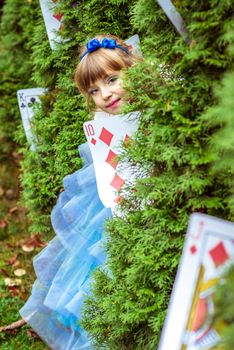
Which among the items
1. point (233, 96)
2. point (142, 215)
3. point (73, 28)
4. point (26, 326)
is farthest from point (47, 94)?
point (233, 96)

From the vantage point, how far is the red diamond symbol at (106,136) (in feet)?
8.55

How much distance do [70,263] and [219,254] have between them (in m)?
1.73

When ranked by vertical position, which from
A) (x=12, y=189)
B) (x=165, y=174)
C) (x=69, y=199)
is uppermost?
(x=165, y=174)

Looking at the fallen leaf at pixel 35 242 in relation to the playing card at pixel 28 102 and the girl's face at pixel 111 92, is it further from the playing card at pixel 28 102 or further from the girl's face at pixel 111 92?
the girl's face at pixel 111 92

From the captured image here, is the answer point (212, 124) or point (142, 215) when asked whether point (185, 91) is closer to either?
point (212, 124)

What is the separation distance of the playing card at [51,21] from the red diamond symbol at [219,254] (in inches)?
89.6

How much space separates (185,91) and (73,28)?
5.37ft

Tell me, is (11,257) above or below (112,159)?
below

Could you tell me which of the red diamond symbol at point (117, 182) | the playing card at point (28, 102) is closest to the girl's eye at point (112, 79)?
the red diamond symbol at point (117, 182)

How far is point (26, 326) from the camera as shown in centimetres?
375

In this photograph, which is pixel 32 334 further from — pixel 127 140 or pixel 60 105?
pixel 127 140

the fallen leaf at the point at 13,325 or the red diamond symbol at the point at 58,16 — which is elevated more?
the red diamond symbol at the point at 58,16

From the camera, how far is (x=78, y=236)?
10.5 ft

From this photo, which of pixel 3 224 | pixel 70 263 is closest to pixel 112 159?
pixel 70 263
